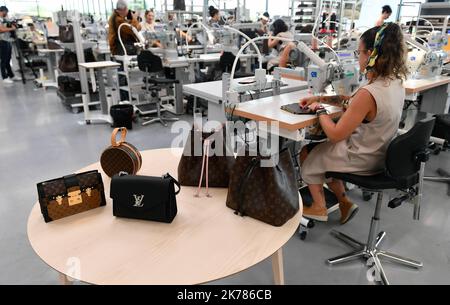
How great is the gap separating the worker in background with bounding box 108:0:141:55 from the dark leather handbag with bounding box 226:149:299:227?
460 centimetres

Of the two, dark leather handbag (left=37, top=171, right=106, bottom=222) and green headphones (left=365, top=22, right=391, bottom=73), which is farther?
green headphones (left=365, top=22, right=391, bottom=73)

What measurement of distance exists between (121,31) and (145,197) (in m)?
4.71

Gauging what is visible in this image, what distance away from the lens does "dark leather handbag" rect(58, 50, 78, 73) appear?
5.36 m

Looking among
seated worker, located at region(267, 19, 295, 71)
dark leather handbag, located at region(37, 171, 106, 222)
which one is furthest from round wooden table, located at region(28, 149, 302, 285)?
seated worker, located at region(267, 19, 295, 71)

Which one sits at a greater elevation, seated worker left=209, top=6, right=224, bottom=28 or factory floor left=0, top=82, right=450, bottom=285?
seated worker left=209, top=6, right=224, bottom=28

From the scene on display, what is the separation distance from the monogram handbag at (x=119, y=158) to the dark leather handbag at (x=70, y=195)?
0.21m

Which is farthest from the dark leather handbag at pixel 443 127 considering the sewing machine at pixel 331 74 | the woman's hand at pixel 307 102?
the woman's hand at pixel 307 102

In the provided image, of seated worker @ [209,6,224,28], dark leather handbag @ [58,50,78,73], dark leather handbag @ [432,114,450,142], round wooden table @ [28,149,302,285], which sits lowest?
dark leather handbag @ [432,114,450,142]

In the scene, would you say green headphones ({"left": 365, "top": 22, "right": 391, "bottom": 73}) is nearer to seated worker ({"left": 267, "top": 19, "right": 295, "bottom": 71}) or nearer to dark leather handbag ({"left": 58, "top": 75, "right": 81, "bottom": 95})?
seated worker ({"left": 267, "top": 19, "right": 295, "bottom": 71})

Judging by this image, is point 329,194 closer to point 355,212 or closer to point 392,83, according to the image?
point 355,212

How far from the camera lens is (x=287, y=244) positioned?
223 cm

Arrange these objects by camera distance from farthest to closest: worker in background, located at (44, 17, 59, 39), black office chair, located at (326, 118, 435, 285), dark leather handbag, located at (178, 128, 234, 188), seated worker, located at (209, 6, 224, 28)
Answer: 1. seated worker, located at (209, 6, 224, 28)
2. worker in background, located at (44, 17, 59, 39)
3. black office chair, located at (326, 118, 435, 285)
4. dark leather handbag, located at (178, 128, 234, 188)

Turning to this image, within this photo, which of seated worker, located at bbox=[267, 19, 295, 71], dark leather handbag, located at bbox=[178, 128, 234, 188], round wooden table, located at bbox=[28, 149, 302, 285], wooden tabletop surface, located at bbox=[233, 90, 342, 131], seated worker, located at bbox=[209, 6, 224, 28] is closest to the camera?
round wooden table, located at bbox=[28, 149, 302, 285]

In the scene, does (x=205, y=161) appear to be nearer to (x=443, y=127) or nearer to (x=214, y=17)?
(x=443, y=127)
